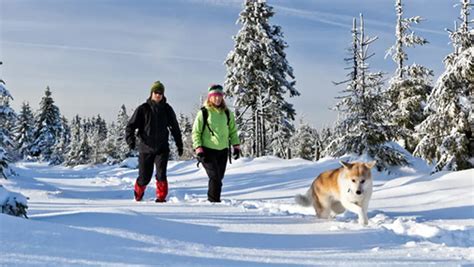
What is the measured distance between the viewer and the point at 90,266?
3.42 metres

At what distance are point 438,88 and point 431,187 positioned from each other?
699 cm

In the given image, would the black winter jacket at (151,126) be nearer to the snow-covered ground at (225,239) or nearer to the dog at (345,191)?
the snow-covered ground at (225,239)

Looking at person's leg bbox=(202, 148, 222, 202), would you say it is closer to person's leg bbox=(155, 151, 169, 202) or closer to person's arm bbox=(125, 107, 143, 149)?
person's leg bbox=(155, 151, 169, 202)

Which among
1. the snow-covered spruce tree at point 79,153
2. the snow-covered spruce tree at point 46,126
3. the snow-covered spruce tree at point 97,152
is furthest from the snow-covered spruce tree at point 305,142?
the snow-covered spruce tree at point 46,126

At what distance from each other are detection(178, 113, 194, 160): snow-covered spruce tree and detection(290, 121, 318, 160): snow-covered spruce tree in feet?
48.5

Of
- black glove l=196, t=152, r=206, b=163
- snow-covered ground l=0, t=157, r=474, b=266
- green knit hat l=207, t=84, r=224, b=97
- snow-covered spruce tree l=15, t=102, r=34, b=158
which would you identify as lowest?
snow-covered ground l=0, t=157, r=474, b=266

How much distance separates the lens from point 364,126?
53.4 feet

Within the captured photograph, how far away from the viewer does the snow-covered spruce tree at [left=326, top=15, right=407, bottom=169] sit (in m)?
15.7

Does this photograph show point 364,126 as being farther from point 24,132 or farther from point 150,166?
point 24,132

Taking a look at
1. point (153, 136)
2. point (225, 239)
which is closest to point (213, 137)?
point (153, 136)

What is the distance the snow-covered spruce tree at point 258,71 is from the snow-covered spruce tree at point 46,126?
38.5 meters

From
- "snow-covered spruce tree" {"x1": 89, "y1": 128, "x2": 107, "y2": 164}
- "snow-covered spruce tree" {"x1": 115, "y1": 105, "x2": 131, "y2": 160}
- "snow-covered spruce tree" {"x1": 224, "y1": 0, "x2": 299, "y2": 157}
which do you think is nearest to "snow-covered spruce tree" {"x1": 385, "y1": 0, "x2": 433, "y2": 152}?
"snow-covered spruce tree" {"x1": 224, "y1": 0, "x2": 299, "y2": 157}

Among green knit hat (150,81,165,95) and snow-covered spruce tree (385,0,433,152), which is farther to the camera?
snow-covered spruce tree (385,0,433,152)

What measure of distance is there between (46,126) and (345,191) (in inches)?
2398
